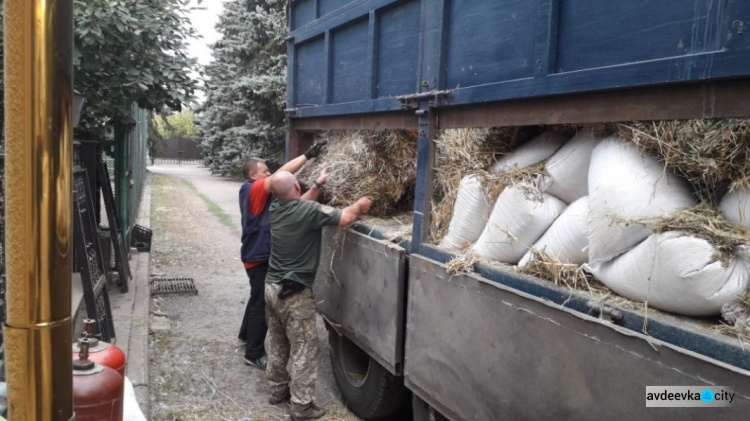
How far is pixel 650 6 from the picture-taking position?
2098mm

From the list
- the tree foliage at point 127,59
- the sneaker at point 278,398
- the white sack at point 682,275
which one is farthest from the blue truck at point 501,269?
the tree foliage at point 127,59

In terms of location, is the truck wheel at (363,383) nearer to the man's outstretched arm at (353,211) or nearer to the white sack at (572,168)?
the man's outstretched arm at (353,211)

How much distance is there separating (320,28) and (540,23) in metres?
2.76

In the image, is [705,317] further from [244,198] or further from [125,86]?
[125,86]

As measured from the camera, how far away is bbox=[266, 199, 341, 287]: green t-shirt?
4250 mm

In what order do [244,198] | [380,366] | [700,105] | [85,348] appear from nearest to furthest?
[700,105]
[85,348]
[380,366]
[244,198]

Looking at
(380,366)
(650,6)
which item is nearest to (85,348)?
(380,366)

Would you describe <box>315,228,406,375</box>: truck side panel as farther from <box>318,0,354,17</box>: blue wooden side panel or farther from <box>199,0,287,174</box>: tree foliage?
<box>199,0,287,174</box>: tree foliage

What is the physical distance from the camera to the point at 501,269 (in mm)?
2762

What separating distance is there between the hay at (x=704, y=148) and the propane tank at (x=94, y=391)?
88.7 inches

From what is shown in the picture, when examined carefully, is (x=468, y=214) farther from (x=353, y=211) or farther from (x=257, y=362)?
(x=257, y=362)

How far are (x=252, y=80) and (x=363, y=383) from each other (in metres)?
13.6

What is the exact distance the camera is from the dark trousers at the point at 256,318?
17.7 ft

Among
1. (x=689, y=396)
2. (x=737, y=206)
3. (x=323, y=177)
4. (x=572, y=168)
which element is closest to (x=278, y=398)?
(x=323, y=177)
